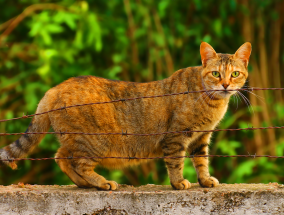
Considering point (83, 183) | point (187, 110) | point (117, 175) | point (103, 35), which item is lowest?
point (117, 175)

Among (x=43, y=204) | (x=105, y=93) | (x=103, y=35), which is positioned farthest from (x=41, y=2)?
(x=43, y=204)

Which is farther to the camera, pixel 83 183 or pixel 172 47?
pixel 172 47

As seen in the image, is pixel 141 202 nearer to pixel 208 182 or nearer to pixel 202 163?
pixel 208 182

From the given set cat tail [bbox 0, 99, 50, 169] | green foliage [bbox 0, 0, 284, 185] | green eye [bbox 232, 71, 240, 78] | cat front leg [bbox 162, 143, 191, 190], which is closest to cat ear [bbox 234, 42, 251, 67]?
green eye [bbox 232, 71, 240, 78]

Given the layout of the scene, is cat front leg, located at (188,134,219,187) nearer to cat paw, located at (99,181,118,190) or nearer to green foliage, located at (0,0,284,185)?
cat paw, located at (99,181,118,190)

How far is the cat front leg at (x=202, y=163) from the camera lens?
10.9 ft

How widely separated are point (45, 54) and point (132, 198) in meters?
3.57

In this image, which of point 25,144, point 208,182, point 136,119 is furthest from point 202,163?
point 25,144

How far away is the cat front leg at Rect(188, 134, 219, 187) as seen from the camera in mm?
3320

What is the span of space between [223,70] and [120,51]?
3391 millimetres

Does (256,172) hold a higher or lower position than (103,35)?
lower

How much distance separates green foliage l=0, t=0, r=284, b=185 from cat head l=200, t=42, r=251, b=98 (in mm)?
2488

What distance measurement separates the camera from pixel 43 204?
9.46 feet

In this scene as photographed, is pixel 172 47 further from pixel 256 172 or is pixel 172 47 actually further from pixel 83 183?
pixel 83 183
